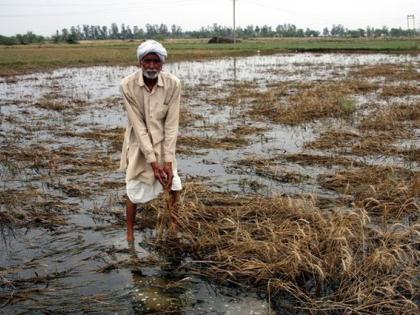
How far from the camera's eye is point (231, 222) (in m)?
4.20

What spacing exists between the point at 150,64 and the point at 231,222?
164 cm

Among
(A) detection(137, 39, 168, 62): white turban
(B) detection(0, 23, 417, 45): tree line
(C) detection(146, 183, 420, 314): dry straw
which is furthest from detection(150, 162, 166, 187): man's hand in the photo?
(B) detection(0, 23, 417, 45): tree line

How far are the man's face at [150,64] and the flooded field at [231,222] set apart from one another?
1.49 m

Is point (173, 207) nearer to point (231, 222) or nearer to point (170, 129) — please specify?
point (231, 222)

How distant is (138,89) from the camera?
380cm

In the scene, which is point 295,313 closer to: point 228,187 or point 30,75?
point 228,187

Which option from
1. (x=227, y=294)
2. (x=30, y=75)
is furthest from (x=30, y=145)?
(x=30, y=75)

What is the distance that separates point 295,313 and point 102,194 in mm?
3241

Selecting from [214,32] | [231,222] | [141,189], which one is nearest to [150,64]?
[141,189]

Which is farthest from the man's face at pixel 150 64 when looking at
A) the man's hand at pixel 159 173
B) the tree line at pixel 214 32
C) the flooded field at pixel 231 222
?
the tree line at pixel 214 32

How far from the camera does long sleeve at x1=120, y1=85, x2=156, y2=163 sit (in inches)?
149

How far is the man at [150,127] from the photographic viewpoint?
3.72m

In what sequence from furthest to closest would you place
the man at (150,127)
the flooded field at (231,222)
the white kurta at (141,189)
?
the white kurta at (141,189)
the man at (150,127)
the flooded field at (231,222)

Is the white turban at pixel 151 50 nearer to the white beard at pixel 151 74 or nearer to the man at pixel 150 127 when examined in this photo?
the man at pixel 150 127
